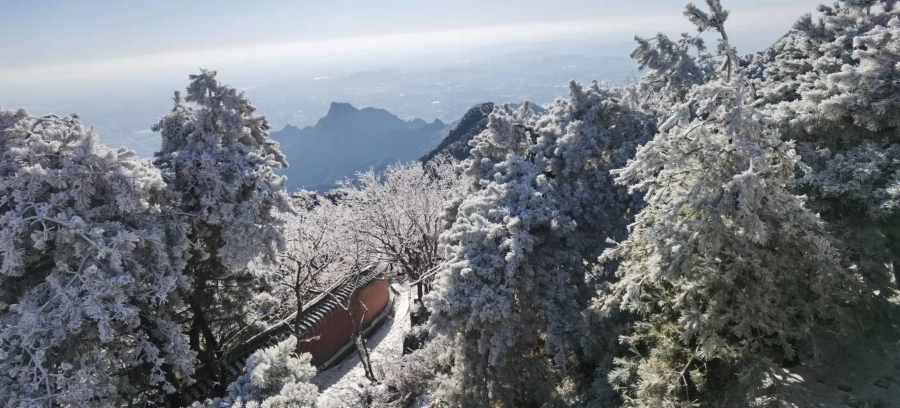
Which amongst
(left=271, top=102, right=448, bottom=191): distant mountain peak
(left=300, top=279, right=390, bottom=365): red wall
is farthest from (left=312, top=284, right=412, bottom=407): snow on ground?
(left=271, top=102, right=448, bottom=191): distant mountain peak

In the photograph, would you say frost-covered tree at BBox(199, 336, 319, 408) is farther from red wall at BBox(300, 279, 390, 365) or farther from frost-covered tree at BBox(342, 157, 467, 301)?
frost-covered tree at BBox(342, 157, 467, 301)

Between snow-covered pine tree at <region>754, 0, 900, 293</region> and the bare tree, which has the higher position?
snow-covered pine tree at <region>754, 0, 900, 293</region>

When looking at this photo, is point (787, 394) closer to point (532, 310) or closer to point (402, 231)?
point (532, 310)

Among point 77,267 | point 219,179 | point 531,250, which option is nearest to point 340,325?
point 219,179

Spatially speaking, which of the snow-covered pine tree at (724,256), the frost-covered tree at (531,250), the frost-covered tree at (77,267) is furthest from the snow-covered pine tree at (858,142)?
the frost-covered tree at (77,267)

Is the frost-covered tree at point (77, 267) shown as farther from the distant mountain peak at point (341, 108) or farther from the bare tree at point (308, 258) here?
the distant mountain peak at point (341, 108)

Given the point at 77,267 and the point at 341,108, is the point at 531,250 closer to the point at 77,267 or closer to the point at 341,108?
the point at 77,267

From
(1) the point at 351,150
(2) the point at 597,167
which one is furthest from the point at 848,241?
(1) the point at 351,150
